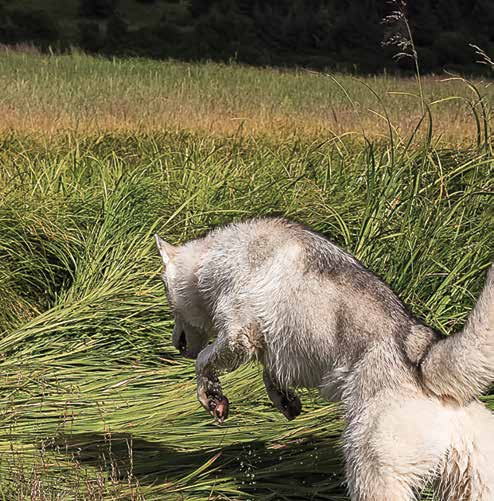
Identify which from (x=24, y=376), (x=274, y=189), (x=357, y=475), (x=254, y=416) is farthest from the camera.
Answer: (x=274, y=189)

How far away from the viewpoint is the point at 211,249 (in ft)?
15.3

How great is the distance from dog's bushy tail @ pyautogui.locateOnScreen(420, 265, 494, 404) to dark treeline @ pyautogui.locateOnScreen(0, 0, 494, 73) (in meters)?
23.9

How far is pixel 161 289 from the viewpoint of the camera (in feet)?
20.5

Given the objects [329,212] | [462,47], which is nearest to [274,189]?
[329,212]

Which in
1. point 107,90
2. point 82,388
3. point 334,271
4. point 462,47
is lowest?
point 462,47

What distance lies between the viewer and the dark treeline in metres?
28.9

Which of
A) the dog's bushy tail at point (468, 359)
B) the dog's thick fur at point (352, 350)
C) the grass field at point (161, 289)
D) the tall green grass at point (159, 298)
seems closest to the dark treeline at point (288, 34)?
the grass field at point (161, 289)

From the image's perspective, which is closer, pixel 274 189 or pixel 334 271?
pixel 334 271

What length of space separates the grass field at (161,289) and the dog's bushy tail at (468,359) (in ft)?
3.55

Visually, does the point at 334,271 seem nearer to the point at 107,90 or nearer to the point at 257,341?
the point at 257,341

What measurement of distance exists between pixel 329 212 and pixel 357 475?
2.85 meters

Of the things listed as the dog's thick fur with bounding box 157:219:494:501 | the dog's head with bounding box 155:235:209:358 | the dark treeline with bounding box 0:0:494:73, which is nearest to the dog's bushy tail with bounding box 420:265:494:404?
the dog's thick fur with bounding box 157:219:494:501

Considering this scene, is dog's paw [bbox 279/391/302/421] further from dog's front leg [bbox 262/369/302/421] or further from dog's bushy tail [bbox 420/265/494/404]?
dog's bushy tail [bbox 420/265/494/404]

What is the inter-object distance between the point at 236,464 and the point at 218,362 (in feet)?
1.98
